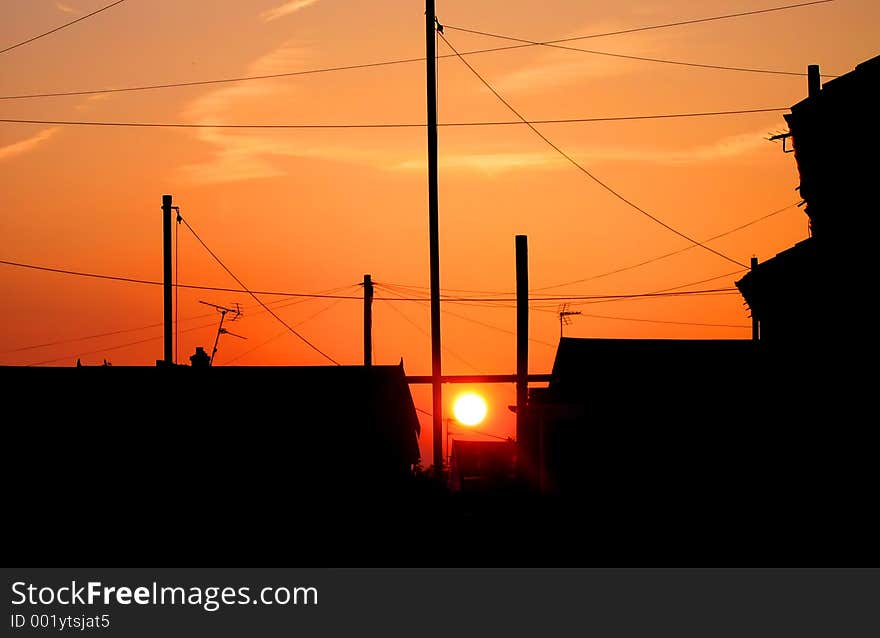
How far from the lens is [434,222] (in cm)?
2928

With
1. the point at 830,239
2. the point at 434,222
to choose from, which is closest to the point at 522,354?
the point at 434,222

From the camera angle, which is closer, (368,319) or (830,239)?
(830,239)

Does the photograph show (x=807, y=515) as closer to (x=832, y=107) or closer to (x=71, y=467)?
(x=832, y=107)

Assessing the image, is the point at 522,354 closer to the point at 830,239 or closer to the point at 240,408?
the point at 240,408

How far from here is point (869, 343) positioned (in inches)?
1092

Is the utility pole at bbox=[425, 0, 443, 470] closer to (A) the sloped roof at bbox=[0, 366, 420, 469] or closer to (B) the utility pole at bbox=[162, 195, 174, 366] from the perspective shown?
(A) the sloped roof at bbox=[0, 366, 420, 469]

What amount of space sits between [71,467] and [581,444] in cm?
1235

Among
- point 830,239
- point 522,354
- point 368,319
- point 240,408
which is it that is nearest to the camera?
point 830,239

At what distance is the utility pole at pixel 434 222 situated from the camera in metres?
29.3

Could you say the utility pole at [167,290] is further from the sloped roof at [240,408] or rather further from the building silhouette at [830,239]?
the building silhouette at [830,239]

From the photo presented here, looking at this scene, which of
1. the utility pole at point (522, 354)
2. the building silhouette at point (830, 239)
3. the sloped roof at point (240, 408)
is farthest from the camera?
the utility pole at point (522, 354)

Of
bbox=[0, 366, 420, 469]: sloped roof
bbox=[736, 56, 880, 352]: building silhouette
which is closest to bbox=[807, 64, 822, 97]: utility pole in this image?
bbox=[736, 56, 880, 352]: building silhouette

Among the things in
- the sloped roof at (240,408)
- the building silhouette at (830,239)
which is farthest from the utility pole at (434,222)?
the building silhouette at (830,239)
